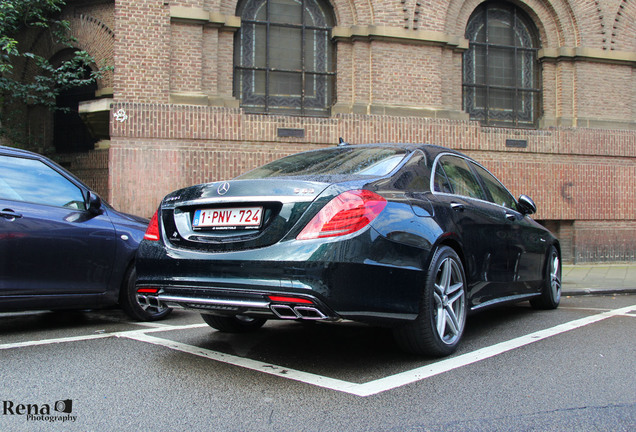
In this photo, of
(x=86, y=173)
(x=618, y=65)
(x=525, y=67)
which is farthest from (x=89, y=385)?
(x=618, y=65)

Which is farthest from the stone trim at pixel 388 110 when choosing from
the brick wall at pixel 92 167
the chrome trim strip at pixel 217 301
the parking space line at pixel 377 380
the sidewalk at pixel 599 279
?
the chrome trim strip at pixel 217 301

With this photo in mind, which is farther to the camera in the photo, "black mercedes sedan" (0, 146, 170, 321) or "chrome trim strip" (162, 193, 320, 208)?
"black mercedes sedan" (0, 146, 170, 321)

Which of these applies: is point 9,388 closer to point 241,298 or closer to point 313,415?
point 241,298

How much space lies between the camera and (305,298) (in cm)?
337

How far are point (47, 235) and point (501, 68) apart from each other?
1110 centimetres

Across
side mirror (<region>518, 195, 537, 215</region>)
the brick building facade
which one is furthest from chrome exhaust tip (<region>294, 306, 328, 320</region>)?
the brick building facade

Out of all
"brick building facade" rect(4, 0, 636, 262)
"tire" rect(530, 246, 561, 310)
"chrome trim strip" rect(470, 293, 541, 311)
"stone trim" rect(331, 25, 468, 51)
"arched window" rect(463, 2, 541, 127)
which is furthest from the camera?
"arched window" rect(463, 2, 541, 127)

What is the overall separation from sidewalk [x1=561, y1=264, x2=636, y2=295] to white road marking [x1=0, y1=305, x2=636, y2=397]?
3.14 meters

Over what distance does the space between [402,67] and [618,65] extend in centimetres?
514

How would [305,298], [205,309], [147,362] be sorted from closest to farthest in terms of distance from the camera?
[305,298], [205,309], [147,362]

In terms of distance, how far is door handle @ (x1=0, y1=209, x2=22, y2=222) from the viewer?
16.0ft

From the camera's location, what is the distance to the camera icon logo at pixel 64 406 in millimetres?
3016

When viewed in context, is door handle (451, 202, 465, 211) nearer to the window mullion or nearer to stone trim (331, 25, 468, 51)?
the window mullion

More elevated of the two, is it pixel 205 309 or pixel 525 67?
pixel 525 67
